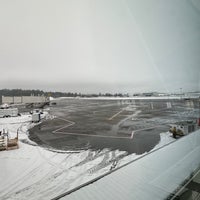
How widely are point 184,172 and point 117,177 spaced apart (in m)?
0.38

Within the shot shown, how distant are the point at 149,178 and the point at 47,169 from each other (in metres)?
1.86

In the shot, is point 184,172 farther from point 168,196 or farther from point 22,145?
point 22,145

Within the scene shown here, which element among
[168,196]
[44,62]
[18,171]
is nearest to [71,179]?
[18,171]

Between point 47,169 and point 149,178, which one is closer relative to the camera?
point 149,178

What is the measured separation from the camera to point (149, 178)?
0.75m

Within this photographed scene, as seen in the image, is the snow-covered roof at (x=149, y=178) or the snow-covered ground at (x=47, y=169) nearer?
the snow-covered roof at (x=149, y=178)

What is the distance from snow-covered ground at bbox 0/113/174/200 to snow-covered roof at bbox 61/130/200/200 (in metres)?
1.09

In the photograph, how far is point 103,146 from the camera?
3.28 m

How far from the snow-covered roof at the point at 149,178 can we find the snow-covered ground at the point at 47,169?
109 cm

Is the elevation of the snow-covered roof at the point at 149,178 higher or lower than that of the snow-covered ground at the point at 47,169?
higher

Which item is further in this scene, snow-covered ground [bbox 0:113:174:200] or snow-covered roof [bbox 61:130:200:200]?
snow-covered ground [bbox 0:113:174:200]

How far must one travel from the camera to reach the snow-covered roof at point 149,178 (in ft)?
2.04

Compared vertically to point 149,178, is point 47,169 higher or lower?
lower

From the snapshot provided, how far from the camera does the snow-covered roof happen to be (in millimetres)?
623
